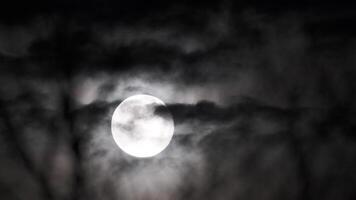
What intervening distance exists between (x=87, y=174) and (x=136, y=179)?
150 cm

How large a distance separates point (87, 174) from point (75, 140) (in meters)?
0.70

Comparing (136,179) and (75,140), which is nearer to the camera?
(75,140)

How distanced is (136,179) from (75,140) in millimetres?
1902

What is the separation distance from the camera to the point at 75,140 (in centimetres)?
568

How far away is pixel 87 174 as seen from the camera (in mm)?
5660

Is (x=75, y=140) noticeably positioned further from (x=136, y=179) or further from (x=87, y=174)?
(x=136, y=179)

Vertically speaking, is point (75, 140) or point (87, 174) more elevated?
point (75, 140)

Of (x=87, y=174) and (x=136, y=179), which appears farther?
(x=136, y=179)

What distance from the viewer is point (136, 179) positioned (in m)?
6.87

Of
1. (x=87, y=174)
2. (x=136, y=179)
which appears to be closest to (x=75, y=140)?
(x=87, y=174)
